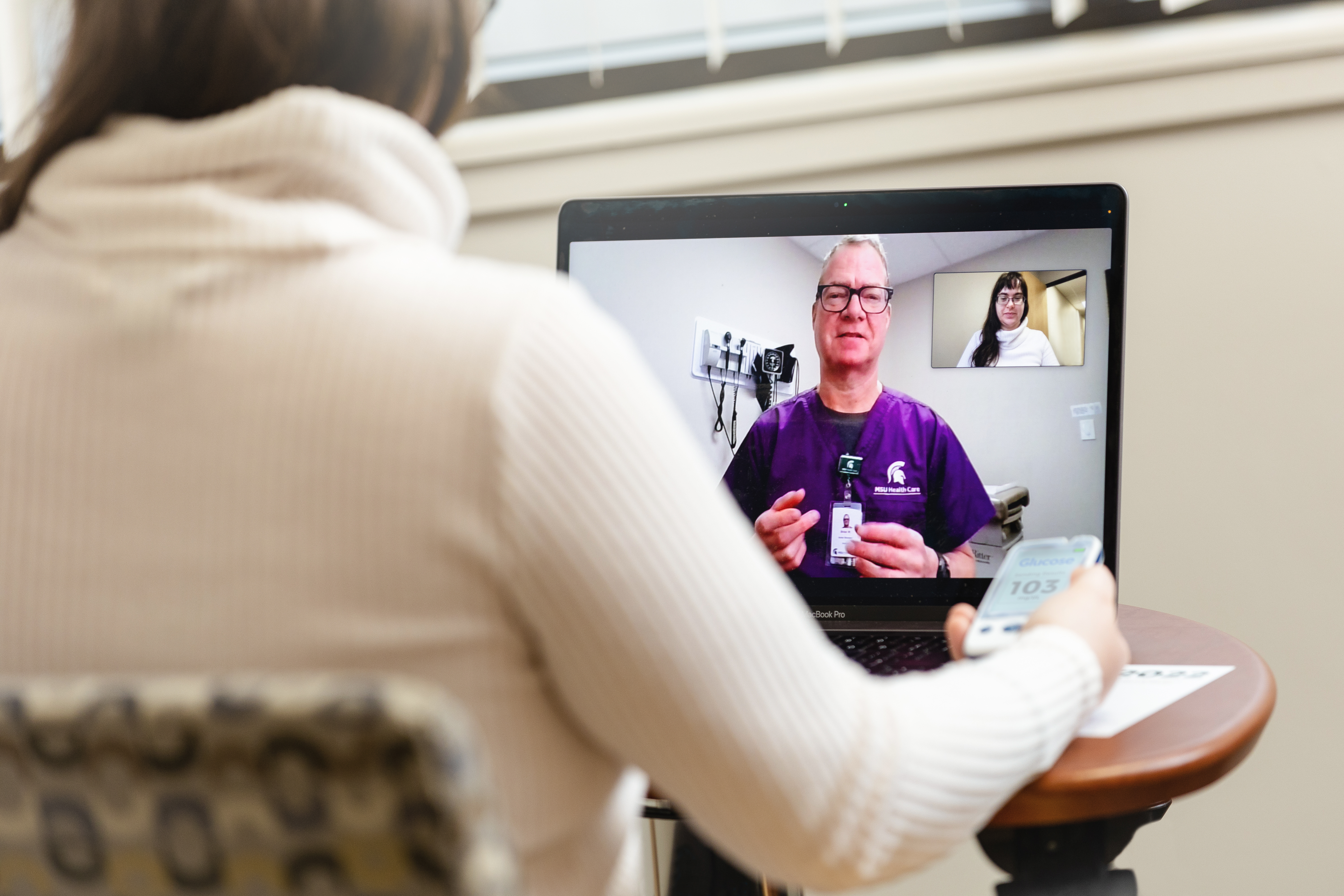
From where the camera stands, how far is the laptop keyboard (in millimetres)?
835

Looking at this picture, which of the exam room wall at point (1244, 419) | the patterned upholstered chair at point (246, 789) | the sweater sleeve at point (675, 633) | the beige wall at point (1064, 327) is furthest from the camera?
the exam room wall at point (1244, 419)

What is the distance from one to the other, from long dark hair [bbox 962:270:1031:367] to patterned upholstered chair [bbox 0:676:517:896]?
76cm

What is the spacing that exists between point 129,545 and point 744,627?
0.24 metres

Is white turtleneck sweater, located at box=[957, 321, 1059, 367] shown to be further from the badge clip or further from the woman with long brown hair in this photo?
the woman with long brown hair

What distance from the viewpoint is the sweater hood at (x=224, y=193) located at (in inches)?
16.4

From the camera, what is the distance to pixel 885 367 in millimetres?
981

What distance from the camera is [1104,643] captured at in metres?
0.62

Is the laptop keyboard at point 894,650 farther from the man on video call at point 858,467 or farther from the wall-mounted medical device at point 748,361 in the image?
the wall-mounted medical device at point 748,361

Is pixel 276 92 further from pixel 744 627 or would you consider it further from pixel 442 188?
pixel 744 627

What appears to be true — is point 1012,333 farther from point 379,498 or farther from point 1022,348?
point 379,498

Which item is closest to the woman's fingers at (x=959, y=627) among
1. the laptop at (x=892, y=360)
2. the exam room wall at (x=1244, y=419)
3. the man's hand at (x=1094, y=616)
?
the man's hand at (x=1094, y=616)

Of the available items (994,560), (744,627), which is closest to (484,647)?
(744,627)

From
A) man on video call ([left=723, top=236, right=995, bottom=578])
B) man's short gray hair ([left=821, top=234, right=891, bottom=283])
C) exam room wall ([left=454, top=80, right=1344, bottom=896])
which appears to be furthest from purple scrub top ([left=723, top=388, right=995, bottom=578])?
exam room wall ([left=454, top=80, right=1344, bottom=896])

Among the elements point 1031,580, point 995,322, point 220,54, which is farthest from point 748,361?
point 220,54
